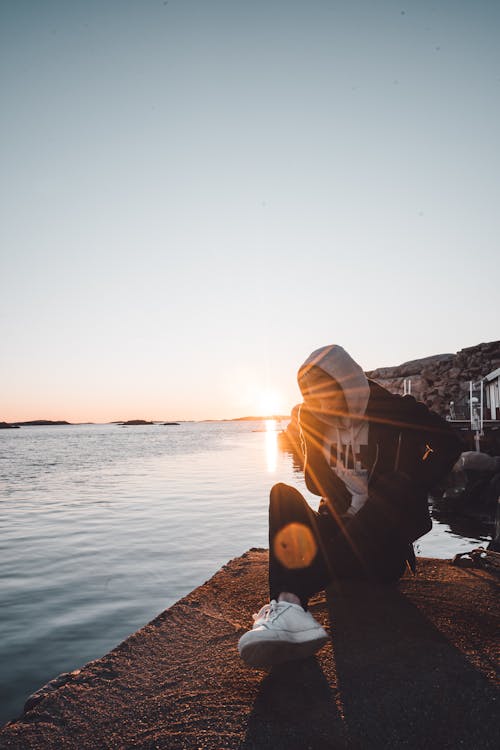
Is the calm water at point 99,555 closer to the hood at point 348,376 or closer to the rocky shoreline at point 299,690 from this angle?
the rocky shoreline at point 299,690

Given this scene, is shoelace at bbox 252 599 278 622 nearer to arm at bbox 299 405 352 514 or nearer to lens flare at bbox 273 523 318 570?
lens flare at bbox 273 523 318 570

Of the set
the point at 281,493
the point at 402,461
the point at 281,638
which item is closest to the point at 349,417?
the point at 402,461

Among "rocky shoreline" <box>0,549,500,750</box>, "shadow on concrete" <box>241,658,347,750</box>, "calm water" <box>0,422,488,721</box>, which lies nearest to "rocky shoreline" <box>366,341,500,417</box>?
"calm water" <box>0,422,488,721</box>

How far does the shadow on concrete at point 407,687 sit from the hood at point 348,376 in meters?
1.22

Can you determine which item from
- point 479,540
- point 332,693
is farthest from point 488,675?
point 479,540

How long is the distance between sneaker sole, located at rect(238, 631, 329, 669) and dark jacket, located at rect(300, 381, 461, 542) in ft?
2.67

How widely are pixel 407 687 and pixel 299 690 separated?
18.4 inches

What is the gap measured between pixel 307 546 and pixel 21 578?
570 centimetres

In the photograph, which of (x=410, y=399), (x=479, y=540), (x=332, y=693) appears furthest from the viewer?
(x=479, y=540)

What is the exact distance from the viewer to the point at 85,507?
13062 millimetres

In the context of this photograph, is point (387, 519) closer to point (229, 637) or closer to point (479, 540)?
point (229, 637)

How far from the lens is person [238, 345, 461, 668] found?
265cm

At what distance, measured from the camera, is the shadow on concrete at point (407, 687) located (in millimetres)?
1872

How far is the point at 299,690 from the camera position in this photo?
87.7 inches
